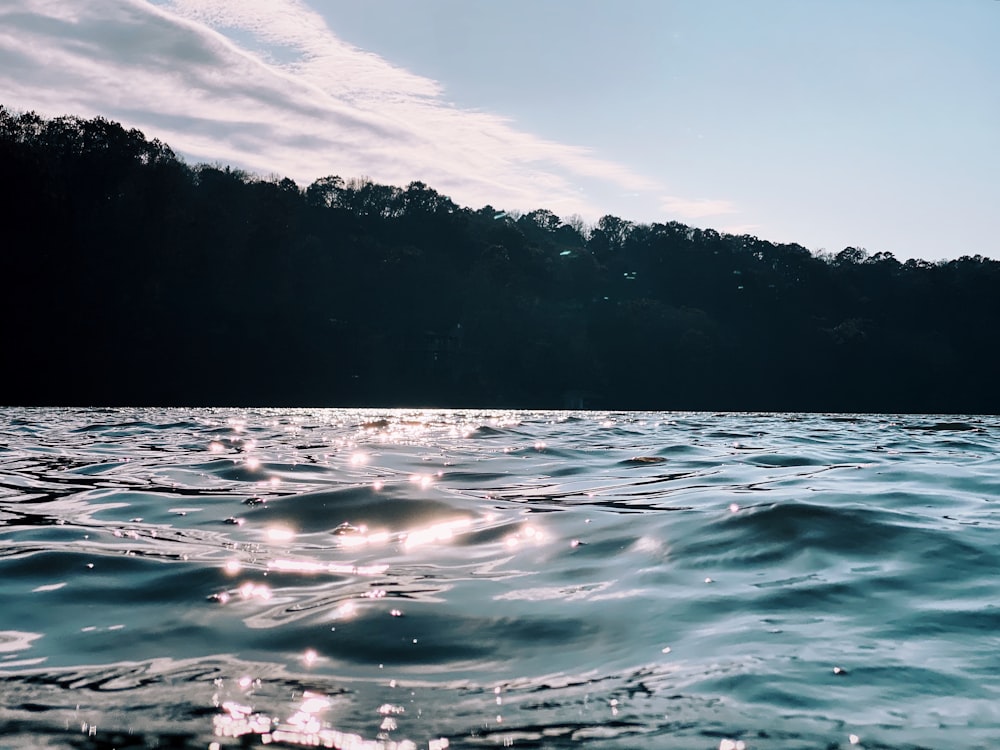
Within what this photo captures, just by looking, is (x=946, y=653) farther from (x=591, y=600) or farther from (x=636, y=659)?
(x=591, y=600)

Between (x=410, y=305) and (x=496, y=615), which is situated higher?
(x=410, y=305)

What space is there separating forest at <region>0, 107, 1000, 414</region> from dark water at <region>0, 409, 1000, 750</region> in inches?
1894

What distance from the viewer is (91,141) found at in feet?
184

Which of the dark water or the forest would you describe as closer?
the dark water

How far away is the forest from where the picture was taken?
5438 centimetres

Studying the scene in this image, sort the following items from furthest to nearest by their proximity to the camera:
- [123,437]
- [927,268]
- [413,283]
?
[927,268], [413,283], [123,437]

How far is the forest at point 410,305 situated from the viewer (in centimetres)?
5438

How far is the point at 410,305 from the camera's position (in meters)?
78.8

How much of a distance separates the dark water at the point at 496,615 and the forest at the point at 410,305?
158ft

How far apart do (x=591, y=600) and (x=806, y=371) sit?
87.2m

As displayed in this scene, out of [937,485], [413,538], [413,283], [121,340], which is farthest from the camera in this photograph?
[413,283]

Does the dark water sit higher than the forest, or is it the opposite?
the forest

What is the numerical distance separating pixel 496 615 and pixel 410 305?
249 ft

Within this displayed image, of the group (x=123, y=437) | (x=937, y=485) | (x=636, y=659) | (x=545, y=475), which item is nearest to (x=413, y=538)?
(x=636, y=659)
